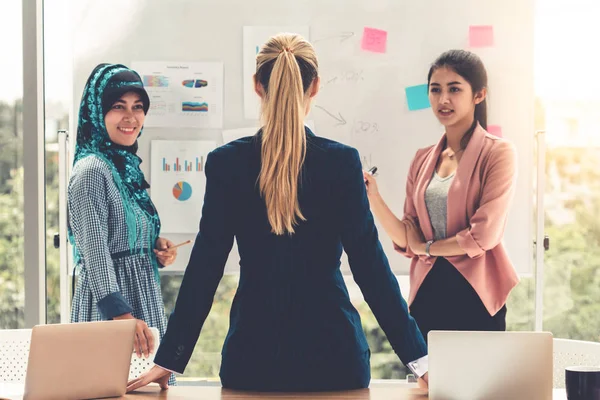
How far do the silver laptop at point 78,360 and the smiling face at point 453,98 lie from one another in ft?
6.11

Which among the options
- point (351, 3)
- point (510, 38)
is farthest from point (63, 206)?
point (510, 38)

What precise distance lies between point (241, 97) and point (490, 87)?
3.51ft

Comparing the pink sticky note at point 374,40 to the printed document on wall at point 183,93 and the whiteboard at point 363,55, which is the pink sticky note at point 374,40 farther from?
the printed document on wall at point 183,93

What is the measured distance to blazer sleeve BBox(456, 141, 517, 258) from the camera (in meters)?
3.04

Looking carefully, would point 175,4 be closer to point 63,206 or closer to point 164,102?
point 164,102

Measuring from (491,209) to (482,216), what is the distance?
0.14ft

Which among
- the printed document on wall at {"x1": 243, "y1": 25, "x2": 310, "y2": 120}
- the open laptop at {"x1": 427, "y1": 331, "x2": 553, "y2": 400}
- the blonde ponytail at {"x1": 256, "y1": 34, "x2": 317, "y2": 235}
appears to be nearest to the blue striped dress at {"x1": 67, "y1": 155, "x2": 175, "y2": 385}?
the printed document on wall at {"x1": 243, "y1": 25, "x2": 310, "y2": 120}

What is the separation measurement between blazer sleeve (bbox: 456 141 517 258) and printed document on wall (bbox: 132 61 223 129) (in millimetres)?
1166

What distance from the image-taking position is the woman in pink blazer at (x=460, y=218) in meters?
3.06

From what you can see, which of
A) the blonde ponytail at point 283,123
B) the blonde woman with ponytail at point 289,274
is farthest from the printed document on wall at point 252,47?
the blonde woman with ponytail at point 289,274

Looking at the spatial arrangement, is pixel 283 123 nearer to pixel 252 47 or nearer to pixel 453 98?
pixel 453 98

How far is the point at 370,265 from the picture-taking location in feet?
6.50

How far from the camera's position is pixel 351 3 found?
3471 mm

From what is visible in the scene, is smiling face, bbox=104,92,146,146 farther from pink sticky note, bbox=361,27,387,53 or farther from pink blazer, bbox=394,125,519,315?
pink blazer, bbox=394,125,519,315
